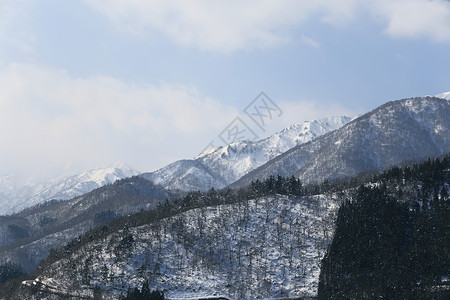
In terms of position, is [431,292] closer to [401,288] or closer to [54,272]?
[401,288]

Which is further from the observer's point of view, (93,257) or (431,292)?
(93,257)

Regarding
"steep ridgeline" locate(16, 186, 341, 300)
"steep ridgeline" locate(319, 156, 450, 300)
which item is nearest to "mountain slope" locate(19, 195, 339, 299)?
"steep ridgeline" locate(16, 186, 341, 300)

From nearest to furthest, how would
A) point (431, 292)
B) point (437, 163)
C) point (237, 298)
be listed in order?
point (431, 292)
point (237, 298)
point (437, 163)

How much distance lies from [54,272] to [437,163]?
145044 millimetres

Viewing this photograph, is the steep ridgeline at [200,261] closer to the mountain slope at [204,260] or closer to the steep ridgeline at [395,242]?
the mountain slope at [204,260]

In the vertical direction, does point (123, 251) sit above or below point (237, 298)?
above

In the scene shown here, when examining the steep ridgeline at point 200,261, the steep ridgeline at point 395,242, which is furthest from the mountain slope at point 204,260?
the steep ridgeline at point 395,242

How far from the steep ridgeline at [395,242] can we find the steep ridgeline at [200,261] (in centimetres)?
1260

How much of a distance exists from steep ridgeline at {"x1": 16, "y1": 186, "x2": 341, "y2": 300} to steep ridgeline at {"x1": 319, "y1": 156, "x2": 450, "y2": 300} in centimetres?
1260

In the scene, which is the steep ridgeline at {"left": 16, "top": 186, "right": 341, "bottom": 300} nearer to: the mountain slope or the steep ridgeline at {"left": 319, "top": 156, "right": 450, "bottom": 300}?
the mountain slope

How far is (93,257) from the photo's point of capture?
7023 inches

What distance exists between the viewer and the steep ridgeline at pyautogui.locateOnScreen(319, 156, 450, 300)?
140250 millimetres

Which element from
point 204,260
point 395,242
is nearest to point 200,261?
point 204,260

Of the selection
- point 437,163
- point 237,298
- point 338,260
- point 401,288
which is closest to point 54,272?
point 237,298
